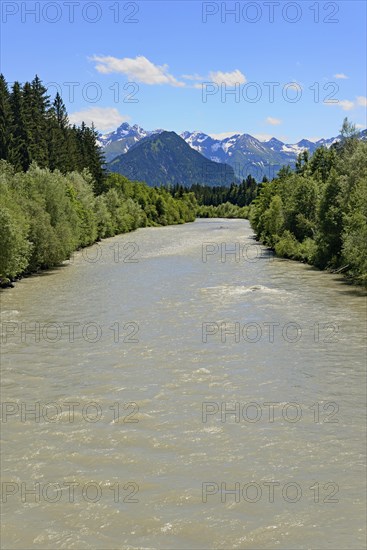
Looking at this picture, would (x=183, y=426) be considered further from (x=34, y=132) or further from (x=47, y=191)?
(x=34, y=132)

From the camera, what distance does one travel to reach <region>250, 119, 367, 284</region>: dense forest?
4150 cm

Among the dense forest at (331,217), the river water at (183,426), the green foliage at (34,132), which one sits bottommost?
the river water at (183,426)

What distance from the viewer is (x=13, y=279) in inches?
1684

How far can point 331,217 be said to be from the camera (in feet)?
160

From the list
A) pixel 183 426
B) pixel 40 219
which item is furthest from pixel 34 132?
pixel 183 426

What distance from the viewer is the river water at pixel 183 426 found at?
10.9m

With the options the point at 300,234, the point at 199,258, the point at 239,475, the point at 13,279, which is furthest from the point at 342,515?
the point at 300,234

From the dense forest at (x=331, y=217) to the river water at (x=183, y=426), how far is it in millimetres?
10542

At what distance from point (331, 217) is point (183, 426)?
36710 mm

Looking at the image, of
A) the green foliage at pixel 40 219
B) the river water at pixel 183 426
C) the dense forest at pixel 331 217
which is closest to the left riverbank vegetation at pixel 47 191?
the green foliage at pixel 40 219

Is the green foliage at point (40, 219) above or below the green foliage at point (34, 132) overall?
below

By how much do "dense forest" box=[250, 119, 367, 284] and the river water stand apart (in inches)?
415

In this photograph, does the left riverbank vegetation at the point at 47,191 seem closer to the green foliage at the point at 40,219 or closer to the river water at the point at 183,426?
the green foliage at the point at 40,219

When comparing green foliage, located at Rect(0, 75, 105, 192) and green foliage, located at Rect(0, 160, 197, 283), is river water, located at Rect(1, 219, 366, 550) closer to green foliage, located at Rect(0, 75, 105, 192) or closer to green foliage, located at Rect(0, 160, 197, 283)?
green foliage, located at Rect(0, 160, 197, 283)
